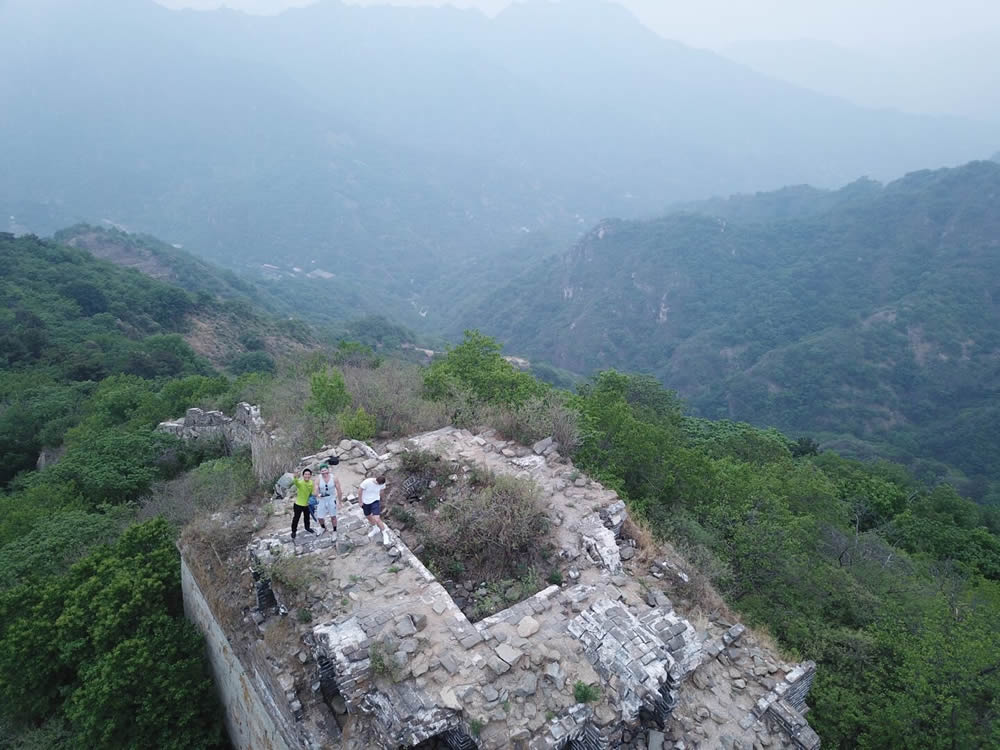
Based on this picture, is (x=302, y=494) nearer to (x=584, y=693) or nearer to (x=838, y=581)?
(x=584, y=693)

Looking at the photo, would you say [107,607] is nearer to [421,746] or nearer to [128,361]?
[421,746]

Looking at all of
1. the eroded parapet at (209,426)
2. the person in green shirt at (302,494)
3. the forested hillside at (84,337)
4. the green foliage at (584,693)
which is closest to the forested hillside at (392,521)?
the forested hillside at (84,337)

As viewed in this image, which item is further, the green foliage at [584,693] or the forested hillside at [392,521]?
the forested hillside at [392,521]

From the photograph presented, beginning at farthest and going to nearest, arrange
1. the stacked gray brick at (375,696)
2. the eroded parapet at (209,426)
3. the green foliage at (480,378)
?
1. the eroded parapet at (209,426)
2. the green foliage at (480,378)
3. the stacked gray brick at (375,696)

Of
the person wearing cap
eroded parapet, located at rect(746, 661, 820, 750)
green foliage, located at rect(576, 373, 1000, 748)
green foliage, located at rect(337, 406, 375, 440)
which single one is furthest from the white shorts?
eroded parapet, located at rect(746, 661, 820, 750)

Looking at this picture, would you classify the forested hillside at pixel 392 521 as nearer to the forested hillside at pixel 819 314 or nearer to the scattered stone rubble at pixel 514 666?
the scattered stone rubble at pixel 514 666

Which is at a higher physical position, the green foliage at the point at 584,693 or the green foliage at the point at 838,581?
the green foliage at the point at 584,693

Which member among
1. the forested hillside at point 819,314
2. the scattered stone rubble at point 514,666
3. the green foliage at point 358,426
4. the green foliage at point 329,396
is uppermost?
the scattered stone rubble at point 514,666

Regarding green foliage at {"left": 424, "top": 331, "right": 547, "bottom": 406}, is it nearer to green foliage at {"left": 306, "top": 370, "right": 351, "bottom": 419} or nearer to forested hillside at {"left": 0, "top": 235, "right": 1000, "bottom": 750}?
forested hillside at {"left": 0, "top": 235, "right": 1000, "bottom": 750}
